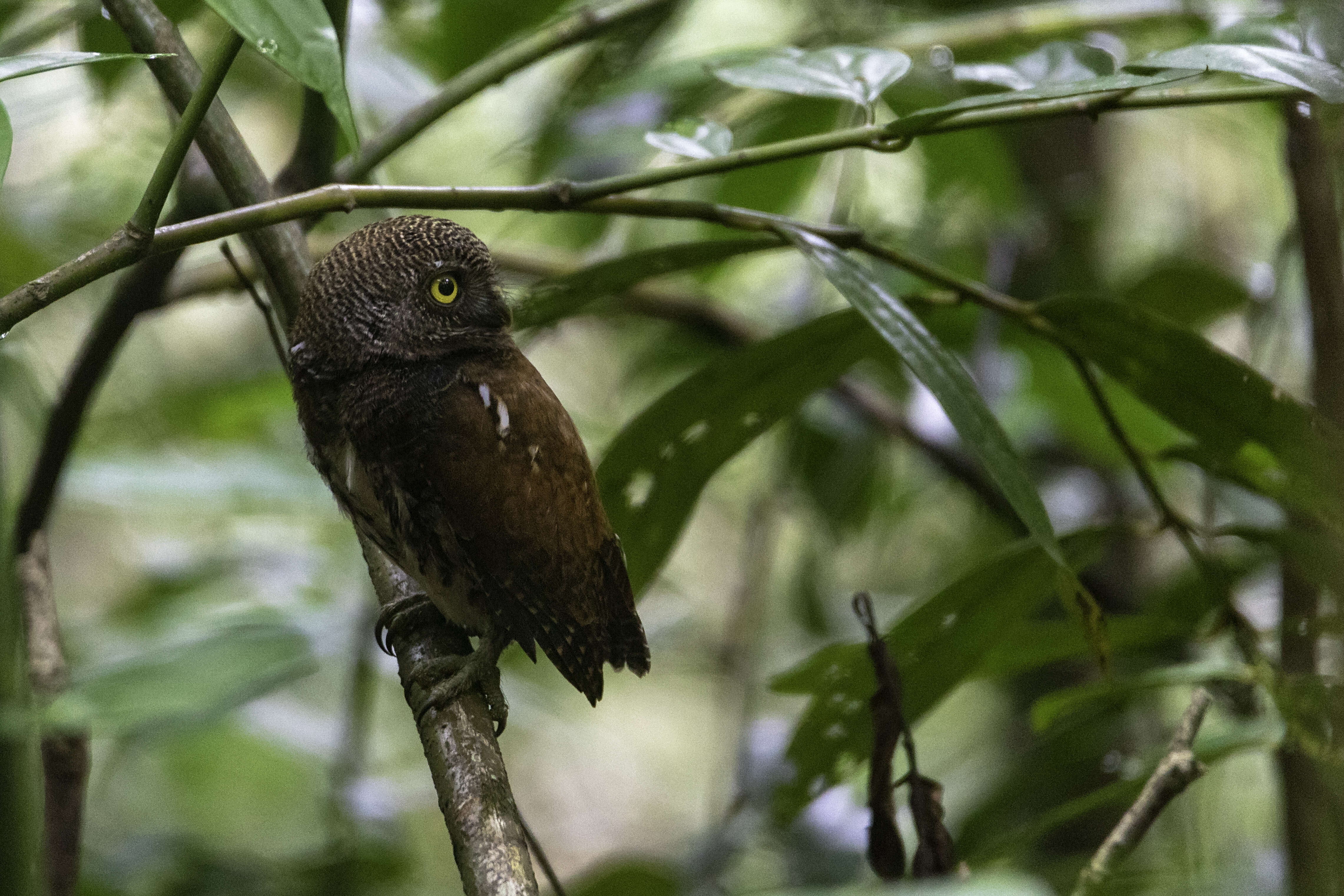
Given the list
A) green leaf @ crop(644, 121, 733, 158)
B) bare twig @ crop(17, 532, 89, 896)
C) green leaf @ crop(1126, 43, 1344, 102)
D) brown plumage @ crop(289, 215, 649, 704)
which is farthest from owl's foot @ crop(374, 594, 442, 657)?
green leaf @ crop(1126, 43, 1344, 102)

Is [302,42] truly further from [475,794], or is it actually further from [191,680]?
[191,680]

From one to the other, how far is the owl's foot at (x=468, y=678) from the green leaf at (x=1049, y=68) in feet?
2.57

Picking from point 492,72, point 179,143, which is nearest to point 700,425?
point 492,72

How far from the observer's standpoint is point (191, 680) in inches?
64.3

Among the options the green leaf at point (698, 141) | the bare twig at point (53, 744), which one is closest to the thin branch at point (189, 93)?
the green leaf at point (698, 141)

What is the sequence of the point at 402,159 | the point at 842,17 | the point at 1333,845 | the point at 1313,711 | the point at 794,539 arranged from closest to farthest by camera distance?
the point at 1333,845, the point at 1313,711, the point at 842,17, the point at 402,159, the point at 794,539

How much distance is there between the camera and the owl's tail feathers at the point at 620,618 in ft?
4.38

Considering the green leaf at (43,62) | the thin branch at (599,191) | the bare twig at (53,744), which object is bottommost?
the bare twig at (53,744)

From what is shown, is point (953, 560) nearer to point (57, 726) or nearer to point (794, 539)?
point (794, 539)

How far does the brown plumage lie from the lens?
1.27m

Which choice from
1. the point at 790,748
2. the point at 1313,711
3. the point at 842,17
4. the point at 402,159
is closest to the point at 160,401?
the point at 402,159

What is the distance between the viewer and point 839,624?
2965mm

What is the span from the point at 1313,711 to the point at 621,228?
206cm

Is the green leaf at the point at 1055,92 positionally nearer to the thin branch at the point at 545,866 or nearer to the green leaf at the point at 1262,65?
the green leaf at the point at 1262,65
